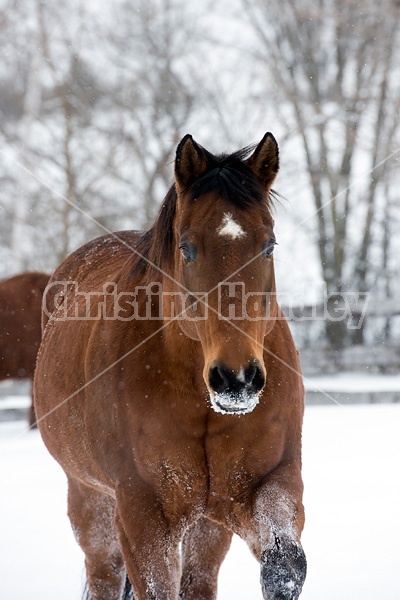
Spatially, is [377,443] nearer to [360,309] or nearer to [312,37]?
[360,309]

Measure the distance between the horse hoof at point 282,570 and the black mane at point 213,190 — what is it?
1261mm

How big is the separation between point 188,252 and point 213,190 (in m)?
0.29

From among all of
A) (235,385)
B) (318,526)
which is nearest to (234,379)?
(235,385)

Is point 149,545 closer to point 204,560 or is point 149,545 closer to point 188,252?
point 204,560

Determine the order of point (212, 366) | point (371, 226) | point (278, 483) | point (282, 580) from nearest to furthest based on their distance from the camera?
point (212, 366) < point (282, 580) < point (278, 483) < point (371, 226)

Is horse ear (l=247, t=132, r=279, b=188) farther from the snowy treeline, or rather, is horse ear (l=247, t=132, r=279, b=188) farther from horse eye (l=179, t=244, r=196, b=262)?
the snowy treeline

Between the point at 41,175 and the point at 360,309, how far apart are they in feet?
24.6

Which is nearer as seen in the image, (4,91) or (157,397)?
(157,397)

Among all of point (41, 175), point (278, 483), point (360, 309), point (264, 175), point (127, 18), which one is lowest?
point (278, 483)

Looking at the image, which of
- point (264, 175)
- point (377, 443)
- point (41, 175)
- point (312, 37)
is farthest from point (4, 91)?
point (264, 175)

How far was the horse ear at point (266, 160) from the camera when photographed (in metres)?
3.04

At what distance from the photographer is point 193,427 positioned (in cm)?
295

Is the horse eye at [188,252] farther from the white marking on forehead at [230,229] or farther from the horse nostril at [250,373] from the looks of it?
the horse nostril at [250,373]

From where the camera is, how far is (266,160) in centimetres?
308
